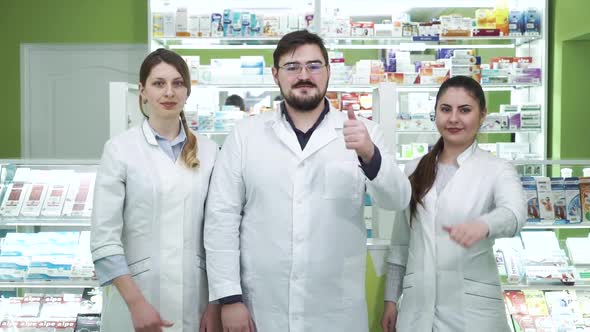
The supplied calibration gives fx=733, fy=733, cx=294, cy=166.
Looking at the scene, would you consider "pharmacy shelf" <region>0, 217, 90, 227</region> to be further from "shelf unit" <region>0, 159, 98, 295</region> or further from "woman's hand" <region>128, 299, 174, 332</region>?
"woman's hand" <region>128, 299, 174, 332</region>

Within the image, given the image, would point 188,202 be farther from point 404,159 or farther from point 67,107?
point 67,107

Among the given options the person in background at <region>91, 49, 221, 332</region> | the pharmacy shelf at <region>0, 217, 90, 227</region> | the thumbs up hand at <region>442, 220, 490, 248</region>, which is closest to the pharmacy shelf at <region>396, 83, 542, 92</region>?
the pharmacy shelf at <region>0, 217, 90, 227</region>

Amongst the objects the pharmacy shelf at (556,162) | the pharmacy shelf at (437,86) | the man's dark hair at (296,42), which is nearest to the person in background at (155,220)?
the man's dark hair at (296,42)

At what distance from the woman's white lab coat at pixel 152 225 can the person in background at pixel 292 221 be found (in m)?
0.08

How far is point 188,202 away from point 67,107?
15.9 feet

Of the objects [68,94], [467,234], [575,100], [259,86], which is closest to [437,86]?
[575,100]

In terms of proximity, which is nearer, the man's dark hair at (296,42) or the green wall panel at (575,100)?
the man's dark hair at (296,42)

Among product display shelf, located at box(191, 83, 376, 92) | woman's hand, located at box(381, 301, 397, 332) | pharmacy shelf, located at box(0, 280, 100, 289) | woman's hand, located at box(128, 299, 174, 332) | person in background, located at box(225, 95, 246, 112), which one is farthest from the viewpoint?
person in background, located at box(225, 95, 246, 112)

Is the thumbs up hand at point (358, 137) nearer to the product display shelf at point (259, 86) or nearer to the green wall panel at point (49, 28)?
the product display shelf at point (259, 86)

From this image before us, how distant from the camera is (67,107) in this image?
22.5ft

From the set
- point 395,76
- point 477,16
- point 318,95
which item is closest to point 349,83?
point 395,76

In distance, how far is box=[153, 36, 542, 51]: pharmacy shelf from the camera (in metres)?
5.94

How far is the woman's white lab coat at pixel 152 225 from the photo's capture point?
7.68ft

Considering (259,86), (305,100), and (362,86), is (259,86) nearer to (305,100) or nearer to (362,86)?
(362,86)
